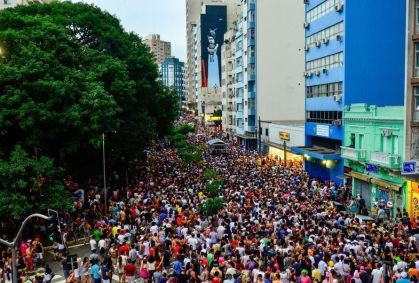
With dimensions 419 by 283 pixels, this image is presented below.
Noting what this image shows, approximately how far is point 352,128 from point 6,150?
24.0m

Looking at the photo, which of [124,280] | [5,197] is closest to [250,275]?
[124,280]

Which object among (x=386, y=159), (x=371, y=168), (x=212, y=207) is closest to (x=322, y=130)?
(x=371, y=168)

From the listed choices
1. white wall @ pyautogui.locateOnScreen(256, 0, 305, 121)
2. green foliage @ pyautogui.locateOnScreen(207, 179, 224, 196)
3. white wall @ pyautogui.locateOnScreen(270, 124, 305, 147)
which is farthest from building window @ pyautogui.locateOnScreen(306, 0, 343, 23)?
white wall @ pyautogui.locateOnScreen(256, 0, 305, 121)

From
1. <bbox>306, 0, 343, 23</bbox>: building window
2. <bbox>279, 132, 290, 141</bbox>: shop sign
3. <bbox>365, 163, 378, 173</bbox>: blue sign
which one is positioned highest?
<bbox>306, 0, 343, 23</bbox>: building window

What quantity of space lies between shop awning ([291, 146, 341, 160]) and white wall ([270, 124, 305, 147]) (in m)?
2.76

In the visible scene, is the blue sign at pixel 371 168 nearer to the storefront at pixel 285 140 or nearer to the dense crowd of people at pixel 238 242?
the dense crowd of people at pixel 238 242

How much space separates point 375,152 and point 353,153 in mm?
3738

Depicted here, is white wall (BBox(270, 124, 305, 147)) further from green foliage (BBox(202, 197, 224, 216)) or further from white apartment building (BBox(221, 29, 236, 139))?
green foliage (BBox(202, 197, 224, 216))

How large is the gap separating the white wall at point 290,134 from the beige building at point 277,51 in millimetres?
5620

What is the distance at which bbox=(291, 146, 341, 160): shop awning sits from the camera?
40750mm

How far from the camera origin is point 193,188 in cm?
3466

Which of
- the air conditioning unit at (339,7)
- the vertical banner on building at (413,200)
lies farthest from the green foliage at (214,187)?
the air conditioning unit at (339,7)

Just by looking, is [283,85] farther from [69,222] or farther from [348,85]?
[69,222]

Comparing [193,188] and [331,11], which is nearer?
[193,188]
